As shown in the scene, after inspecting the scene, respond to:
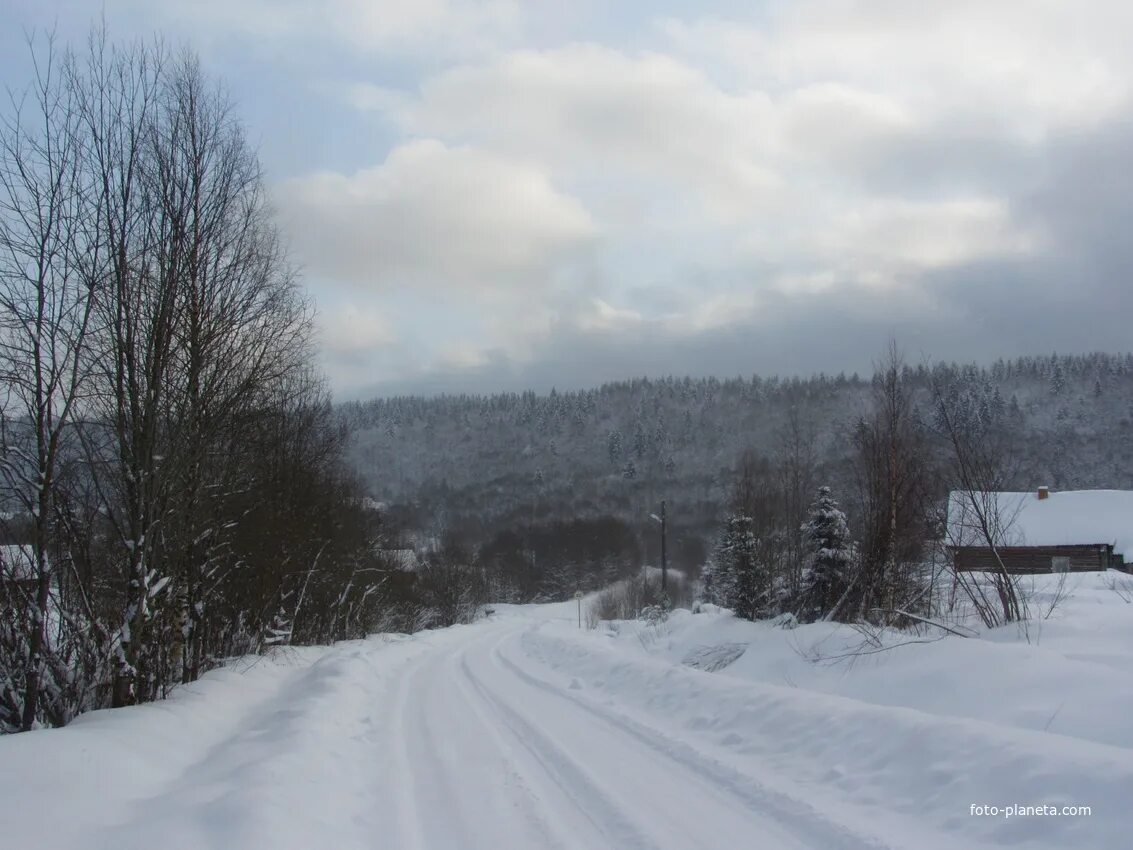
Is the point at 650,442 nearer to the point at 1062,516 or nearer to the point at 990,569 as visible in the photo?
the point at 1062,516

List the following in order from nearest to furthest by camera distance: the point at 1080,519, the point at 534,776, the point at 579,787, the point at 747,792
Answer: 1. the point at 747,792
2. the point at 579,787
3. the point at 534,776
4. the point at 1080,519

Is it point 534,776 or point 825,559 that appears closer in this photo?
point 534,776

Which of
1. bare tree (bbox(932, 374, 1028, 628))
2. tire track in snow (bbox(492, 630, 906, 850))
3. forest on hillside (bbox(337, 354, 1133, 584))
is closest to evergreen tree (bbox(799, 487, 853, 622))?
bare tree (bbox(932, 374, 1028, 628))

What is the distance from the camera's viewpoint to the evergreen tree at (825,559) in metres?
20.0

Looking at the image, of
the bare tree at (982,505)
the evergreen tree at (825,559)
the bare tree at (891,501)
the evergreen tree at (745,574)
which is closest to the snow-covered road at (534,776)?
the bare tree at (982,505)

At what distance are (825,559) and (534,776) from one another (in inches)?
556

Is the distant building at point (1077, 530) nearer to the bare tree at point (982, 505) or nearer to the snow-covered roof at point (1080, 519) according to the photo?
the snow-covered roof at point (1080, 519)

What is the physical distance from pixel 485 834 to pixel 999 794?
3980 millimetres

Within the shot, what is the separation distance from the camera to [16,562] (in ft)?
29.9

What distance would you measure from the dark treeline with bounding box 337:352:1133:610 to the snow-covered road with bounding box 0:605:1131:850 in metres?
16.9

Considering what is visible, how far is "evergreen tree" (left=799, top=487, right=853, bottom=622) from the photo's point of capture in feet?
65.8

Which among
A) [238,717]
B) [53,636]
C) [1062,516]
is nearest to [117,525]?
[53,636]

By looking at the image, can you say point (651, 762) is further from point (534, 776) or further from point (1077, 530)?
point (1077, 530)

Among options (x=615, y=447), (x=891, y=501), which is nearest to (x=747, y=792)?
(x=891, y=501)
